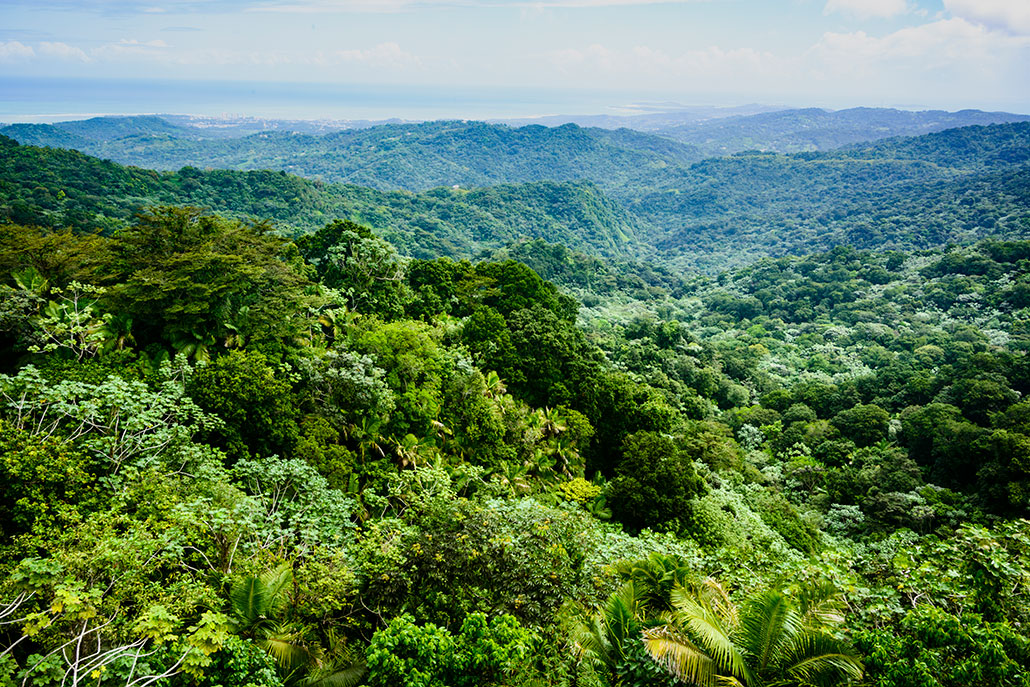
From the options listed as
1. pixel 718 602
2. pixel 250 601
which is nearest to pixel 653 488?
pixel 718 602

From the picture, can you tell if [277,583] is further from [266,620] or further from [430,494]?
[430,494]

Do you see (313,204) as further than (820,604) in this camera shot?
Yes

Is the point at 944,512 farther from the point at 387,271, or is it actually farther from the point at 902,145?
the point at 902,145

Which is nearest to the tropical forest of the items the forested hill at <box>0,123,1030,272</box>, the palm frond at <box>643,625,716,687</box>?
the palm frond at <box>643,625,716,687</box>

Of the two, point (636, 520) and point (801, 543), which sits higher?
point (636, 520)

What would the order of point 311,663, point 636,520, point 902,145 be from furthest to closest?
1. point 902,145
2. point 636,520
3. point 311,663

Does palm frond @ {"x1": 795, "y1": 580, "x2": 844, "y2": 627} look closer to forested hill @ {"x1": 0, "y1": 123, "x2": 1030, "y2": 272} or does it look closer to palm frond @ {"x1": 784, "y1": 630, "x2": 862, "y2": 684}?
palm frond @ {"x1": 784, "y1": 630, "x2": 862, "y2": 684}

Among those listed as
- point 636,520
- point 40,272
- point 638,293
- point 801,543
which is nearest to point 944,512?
point 801,543
